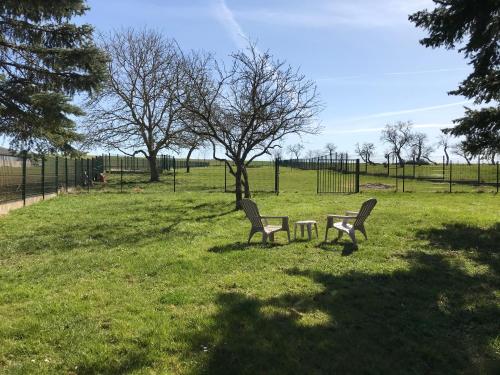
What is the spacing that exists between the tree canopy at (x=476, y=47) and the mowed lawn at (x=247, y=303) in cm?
227

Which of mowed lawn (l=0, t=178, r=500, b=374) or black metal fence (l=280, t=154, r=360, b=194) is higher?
black metal fence (l=280, t=154, r=360, b=194)

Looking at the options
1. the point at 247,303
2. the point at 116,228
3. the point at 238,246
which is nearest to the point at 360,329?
the point at 247,303

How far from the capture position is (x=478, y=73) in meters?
12.4

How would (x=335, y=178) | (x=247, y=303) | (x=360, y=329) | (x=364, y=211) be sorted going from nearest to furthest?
(x=360, y=329)
(x=247, y=303)
(x=364, y=211)
(x=335, y=178)

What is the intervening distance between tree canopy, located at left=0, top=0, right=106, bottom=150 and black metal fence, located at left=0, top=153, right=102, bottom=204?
297cm

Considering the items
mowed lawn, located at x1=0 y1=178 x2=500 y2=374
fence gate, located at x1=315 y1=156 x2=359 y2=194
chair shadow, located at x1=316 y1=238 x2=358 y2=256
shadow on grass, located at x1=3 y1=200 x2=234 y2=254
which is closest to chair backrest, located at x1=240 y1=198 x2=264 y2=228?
mowed lawn, located at x1=0 y1=178 x2=500 y2=374

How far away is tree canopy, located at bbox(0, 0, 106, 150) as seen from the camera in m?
12.3

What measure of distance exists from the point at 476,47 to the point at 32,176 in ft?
50.6

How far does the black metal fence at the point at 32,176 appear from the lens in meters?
16.1

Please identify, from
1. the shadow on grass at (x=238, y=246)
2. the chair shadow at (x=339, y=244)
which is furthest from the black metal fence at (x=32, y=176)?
the chair shadow at (x=339, y=244)

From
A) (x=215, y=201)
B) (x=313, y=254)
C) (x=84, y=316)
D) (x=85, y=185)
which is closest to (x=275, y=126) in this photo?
(x=215, y=201)

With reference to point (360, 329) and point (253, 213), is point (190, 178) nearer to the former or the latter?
point (253, 213)

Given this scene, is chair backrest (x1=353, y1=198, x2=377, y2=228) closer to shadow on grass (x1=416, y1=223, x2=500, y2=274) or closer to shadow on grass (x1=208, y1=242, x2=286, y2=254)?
shadow on grass (x1=416, y1=223, x2=500, y2=274)

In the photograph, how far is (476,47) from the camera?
12.3 m
